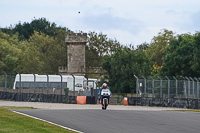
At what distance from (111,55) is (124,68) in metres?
3.62

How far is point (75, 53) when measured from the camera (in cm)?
10356

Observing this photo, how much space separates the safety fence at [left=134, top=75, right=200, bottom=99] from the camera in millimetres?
41562

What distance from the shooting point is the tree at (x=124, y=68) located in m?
69.7

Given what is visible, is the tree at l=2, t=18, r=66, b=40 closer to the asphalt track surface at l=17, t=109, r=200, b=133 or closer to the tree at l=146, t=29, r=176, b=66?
the tree at l=146, t=29, r=176, b=66

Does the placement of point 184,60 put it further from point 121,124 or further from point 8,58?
point 121,124

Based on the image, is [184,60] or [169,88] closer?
[169,88]

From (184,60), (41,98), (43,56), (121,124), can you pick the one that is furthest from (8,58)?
(121,124)

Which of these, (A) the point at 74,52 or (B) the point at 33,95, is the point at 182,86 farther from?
(A) the point at 74,52

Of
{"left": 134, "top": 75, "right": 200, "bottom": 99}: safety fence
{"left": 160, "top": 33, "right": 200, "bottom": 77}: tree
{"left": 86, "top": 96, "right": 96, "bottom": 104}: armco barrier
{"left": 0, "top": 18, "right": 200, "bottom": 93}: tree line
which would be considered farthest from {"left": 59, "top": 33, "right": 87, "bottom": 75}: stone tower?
{"left": 134, "top": 75, "right": 200, "bottom": 99}: safety fence

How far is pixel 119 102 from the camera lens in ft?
170

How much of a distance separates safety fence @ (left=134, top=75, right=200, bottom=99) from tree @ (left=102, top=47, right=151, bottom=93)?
1051 inches

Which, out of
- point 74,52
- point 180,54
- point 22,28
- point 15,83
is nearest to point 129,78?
point 180,54

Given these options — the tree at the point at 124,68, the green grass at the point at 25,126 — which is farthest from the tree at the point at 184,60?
the green grass at the point at 25,126

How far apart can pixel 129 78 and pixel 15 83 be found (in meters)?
26.5
